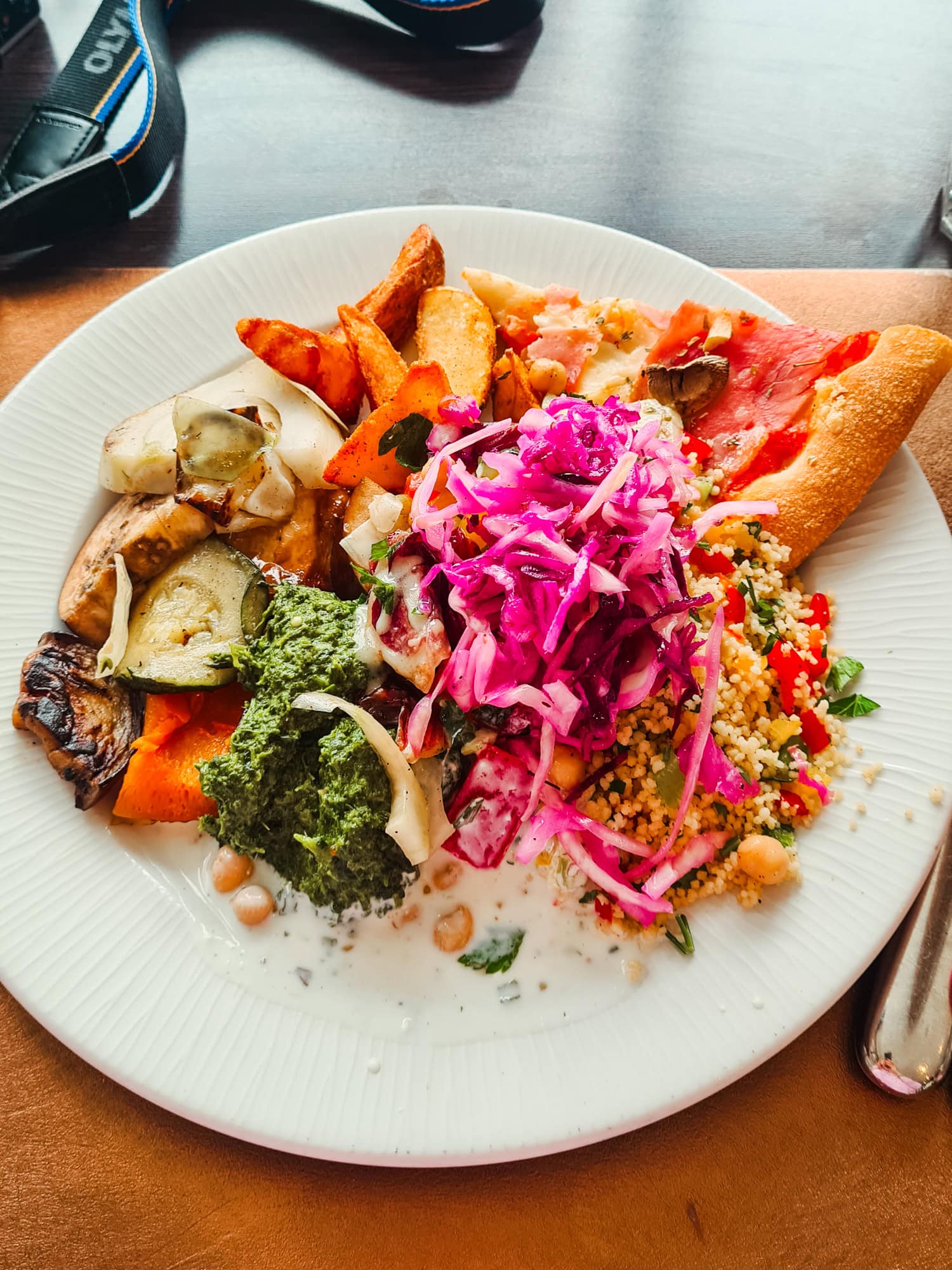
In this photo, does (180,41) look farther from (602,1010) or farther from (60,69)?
(602,1010)

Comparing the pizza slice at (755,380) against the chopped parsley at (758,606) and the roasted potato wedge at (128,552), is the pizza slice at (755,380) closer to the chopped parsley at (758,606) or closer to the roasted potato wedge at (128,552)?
the chopped parsley at (758,606)

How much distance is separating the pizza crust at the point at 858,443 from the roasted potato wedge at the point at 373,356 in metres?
0.91

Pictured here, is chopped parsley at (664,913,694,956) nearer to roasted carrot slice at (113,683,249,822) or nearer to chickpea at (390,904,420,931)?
chickpea at (390,904,420,931)

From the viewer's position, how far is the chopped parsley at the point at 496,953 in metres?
1.76

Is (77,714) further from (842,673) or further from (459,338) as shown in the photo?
(842,673)

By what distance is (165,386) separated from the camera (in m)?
2.31

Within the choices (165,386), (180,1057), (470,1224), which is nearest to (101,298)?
(165,386)

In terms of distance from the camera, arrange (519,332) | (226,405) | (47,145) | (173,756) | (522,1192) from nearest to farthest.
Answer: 1. (522,1192)
2. (173,756)
3. (226,405)
4. (519,332)
5. (47,145)

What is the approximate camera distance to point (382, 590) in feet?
5.91

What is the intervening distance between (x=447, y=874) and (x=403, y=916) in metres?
0.13

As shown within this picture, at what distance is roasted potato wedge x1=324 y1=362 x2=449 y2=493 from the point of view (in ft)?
6.30

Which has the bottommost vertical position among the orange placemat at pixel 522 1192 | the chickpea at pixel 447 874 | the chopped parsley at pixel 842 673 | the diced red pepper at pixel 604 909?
the orange placemat at pixel 522 1192

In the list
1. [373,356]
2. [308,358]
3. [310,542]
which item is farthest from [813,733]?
[308,358]

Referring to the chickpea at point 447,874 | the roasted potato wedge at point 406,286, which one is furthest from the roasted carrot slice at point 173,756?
the roasted potato wedge at point 406,286
